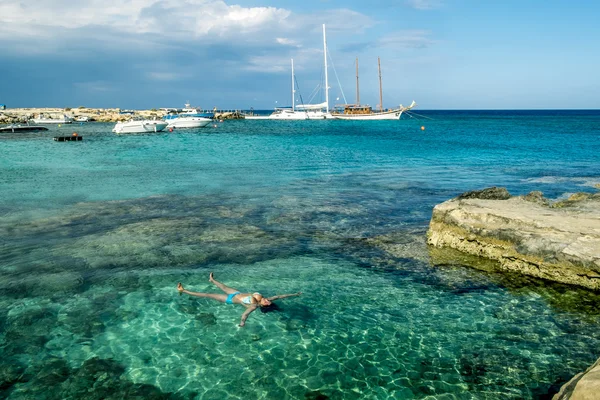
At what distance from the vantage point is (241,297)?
9055 millimetres

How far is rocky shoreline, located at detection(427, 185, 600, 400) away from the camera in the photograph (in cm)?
991

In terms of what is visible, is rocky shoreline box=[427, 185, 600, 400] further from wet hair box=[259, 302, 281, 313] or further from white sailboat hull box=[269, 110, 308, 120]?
white sailboat hull box=[269, 110, 308, 120]

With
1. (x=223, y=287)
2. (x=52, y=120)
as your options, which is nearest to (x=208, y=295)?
(x=223, y=287)

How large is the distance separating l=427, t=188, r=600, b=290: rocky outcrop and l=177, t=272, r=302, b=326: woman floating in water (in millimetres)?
5452

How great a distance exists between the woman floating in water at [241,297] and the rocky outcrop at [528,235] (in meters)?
5.45

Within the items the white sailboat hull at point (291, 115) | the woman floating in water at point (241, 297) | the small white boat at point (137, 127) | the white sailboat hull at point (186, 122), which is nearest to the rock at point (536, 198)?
the woman floating in water at point (241, 297)

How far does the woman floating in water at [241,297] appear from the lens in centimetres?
875

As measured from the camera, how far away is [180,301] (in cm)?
941

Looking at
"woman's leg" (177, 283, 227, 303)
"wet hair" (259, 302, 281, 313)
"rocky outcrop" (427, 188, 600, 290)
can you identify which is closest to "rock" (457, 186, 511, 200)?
"rocky outcrop" (427, 188, 600, 290)

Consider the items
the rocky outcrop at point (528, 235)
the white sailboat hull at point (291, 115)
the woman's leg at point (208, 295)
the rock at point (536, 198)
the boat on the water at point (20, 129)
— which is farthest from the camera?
the white sailboat hull at point (291, 115)

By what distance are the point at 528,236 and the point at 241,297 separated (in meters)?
7.38

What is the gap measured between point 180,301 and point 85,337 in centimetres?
206

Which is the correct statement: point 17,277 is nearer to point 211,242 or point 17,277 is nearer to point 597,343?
point 211,242

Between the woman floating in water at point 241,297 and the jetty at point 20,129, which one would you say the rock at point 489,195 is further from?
the jetty at point 20,129
